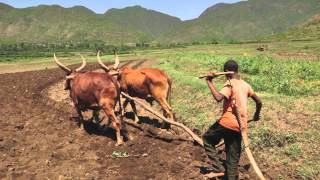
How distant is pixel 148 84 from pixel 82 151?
341 cm

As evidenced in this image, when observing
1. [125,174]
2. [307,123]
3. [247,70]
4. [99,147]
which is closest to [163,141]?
[99,147]

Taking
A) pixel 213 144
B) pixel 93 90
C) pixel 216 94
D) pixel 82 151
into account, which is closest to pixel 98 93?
pixel 93 90

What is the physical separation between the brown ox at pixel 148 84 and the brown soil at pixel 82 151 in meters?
A: 0.90

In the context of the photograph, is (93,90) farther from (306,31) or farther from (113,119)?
(306,31)

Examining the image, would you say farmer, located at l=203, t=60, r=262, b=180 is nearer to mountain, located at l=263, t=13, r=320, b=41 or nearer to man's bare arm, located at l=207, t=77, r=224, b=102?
man's bare arm, located at l=207, t=77, r=224, b=102

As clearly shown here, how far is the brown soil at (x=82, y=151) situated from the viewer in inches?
419

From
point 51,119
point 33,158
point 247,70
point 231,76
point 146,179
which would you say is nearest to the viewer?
point 231,76

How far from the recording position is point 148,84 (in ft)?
48.9

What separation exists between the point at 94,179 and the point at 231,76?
370 cm

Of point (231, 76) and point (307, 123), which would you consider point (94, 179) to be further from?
point (307, 123)

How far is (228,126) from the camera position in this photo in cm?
909

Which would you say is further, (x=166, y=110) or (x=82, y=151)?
(x=166, y=110)

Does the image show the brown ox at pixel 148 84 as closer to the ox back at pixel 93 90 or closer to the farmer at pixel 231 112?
the ox back at pixel 93 90

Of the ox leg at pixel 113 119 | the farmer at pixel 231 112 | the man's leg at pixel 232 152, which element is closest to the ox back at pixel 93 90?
the ox leg at pixel 113 119
